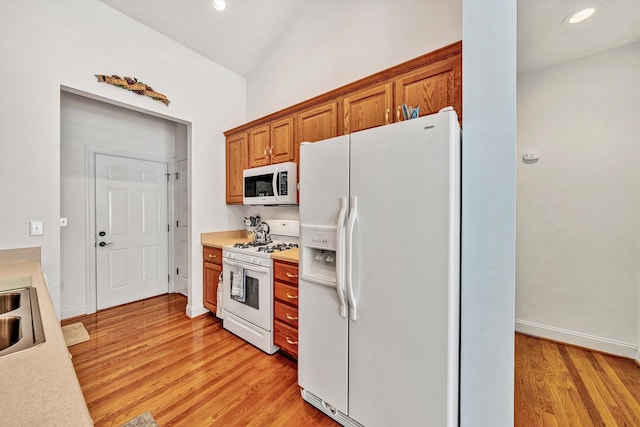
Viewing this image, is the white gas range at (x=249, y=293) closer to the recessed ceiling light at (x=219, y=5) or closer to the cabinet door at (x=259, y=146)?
the cabinet door at (x=259, y=146)

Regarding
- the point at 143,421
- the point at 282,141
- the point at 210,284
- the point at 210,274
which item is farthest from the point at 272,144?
the point at 143,421

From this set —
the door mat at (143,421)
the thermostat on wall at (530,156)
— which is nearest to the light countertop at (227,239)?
the door mat at (143,421)

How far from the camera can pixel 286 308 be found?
2.15 metres

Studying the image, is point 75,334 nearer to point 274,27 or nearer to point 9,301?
point 9,301

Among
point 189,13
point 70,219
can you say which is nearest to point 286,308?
point 70,219

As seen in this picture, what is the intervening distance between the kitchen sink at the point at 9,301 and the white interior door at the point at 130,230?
2075mm

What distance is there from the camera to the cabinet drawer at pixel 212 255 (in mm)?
2897

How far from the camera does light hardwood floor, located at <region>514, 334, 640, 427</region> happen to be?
5.32ft

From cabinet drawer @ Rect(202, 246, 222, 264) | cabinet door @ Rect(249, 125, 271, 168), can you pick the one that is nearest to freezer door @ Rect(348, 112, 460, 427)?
cabinet door @ Rect(249, 125, 271, 168)

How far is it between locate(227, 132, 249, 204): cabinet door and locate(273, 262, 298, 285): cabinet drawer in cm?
137

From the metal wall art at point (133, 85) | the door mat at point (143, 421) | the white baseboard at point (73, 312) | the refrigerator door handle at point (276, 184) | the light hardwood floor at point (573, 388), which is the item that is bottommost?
the light hardwood floor at point (573, 388)

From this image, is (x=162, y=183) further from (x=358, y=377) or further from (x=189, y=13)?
(x=358, y=377)

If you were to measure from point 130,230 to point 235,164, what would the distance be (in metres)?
1.74

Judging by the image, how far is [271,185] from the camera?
2.68 meters
